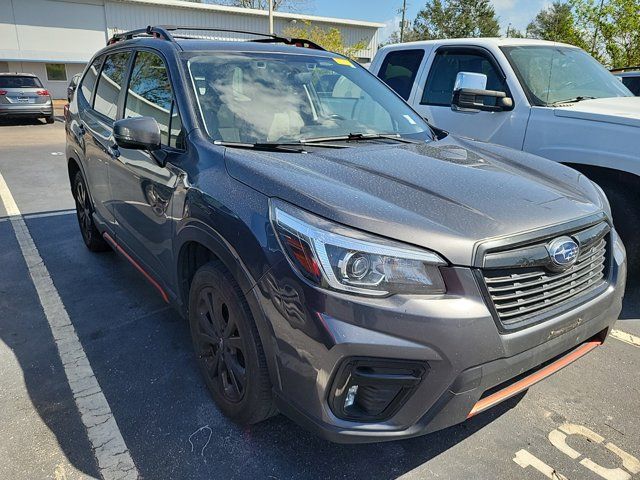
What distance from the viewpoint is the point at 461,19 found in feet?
197

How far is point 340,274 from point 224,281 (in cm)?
66

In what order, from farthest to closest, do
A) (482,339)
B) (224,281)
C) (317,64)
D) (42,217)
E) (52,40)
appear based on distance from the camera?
(52,40) → (42,217) → (317,64) → (224,281) → (482,339)

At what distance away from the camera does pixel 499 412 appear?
2.62m

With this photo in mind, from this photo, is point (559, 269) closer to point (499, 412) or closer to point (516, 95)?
point (499, 412)

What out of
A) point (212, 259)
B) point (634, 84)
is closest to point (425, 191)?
point (212, 259)

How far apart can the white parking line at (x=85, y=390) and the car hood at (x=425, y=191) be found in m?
1.40

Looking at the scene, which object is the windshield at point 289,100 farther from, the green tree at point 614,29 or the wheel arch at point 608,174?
the green tree at point 614,29

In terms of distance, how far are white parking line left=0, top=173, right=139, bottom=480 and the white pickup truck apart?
11.3 ft

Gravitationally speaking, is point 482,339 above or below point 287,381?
above

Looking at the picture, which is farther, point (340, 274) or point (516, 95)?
point (516, 95)

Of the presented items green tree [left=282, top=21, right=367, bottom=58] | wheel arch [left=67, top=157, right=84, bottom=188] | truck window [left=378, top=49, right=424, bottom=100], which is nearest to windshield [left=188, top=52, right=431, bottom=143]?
truck window [left=378, top=49, right=424, bottom=100]

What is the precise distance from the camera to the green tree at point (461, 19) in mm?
59500

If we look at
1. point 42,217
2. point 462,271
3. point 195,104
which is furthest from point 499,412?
point 42,217

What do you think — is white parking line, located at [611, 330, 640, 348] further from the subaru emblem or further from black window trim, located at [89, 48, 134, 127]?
black window trim, located at [89, 48, 134, 127]
